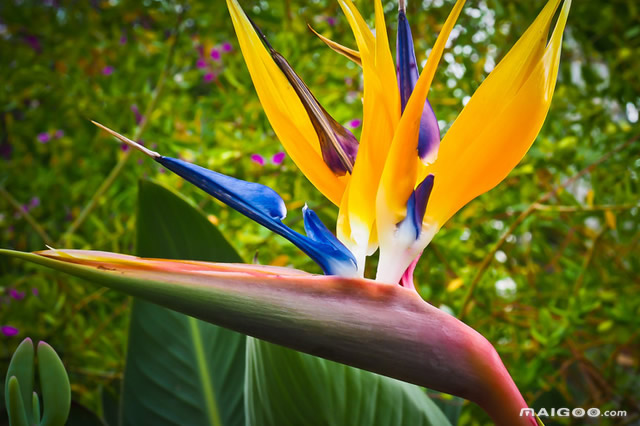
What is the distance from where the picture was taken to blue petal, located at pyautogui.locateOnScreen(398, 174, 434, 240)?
11.8 inches

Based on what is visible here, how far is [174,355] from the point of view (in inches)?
21.1

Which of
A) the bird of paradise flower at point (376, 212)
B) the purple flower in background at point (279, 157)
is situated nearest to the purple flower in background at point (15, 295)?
the purple flower in background at point (279, 157)

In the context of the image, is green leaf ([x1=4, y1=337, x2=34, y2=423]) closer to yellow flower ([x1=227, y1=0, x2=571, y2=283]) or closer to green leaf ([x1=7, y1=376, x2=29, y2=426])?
green leaf ([x1=7, y1=376, x2=29, y2=426])

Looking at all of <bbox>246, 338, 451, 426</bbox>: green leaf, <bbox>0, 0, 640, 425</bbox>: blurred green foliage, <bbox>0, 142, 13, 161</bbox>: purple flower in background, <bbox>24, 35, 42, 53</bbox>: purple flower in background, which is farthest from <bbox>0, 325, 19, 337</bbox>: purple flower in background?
<bbox>0, 142, 13, 161</bbox>: purple flower in background

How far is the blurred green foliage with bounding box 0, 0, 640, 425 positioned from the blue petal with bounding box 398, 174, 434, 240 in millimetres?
334

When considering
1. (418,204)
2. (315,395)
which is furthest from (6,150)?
(418,204)

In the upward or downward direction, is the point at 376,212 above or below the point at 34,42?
below

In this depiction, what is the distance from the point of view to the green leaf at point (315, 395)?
0.41m

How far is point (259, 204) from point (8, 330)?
0.69 meters

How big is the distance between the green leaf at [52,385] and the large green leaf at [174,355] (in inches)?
8.9

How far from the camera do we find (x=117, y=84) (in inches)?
37.0

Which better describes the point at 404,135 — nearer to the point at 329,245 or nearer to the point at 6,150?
the point at 329,245

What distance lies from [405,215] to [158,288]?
137mm

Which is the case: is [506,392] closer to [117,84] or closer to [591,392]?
→ [591,392]
